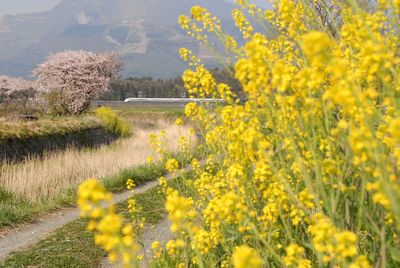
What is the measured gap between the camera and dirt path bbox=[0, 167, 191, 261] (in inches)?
287

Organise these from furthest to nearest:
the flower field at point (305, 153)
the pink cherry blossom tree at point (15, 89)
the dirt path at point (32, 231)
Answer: the pink cherry blossom tree at point (15, 89), the dirt path at point (32, 231), the flower field at point (305, 153)

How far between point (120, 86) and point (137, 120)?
5145 centimetres

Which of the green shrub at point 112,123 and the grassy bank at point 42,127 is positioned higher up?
the grassy bank at point 42,127

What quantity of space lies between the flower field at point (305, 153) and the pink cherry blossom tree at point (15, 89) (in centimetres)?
2701

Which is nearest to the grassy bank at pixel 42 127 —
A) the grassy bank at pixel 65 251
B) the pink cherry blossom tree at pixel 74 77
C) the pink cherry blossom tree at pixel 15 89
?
the pink cherry blossom tree at pixel 74 77

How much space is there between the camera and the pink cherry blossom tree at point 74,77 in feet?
A: 80.0

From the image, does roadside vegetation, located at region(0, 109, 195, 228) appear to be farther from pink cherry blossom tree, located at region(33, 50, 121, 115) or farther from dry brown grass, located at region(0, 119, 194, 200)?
pink cherry blossom tree, located at region(33, 50, 121, 115)

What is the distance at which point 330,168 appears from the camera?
230 cm

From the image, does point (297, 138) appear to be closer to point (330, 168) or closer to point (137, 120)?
point (330, 168)

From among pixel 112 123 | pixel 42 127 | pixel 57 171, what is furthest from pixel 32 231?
pixel 112 123

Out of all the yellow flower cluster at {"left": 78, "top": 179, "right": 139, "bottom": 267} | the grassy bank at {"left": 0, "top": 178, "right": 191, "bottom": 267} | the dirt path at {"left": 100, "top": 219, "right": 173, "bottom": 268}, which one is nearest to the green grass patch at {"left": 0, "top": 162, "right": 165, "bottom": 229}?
the grassy bank at {"left": 0, "top": 178, "right": 191, "bottom": 267}

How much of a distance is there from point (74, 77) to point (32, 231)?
17.9 metres

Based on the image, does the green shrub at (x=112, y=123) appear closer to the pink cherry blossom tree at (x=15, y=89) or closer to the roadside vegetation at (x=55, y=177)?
the roadside vegetation at (x=55, y=177)

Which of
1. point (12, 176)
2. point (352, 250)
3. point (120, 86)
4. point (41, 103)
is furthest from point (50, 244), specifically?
point (120, 86)
